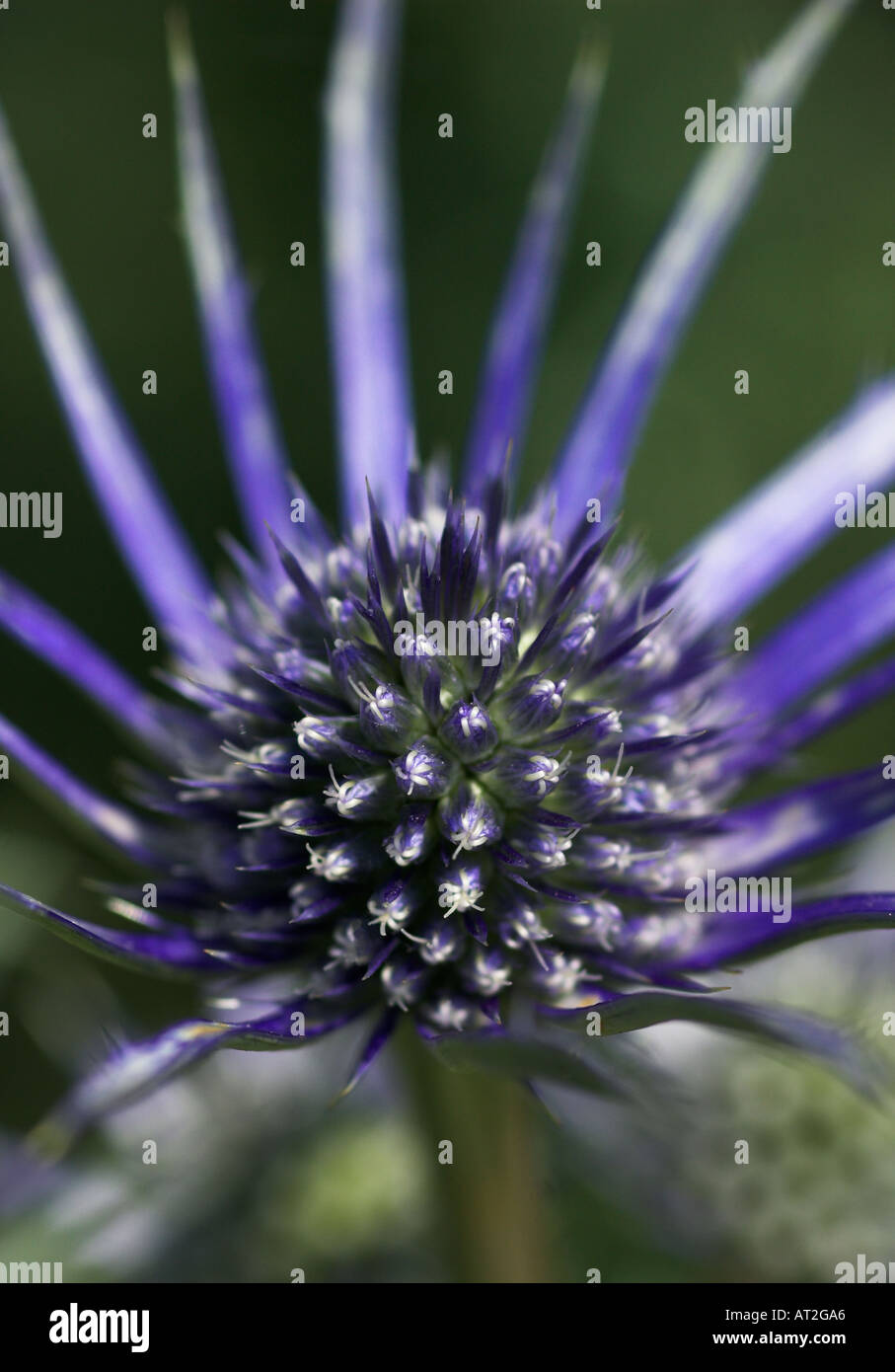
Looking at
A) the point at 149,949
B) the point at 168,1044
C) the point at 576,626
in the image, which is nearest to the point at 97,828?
the point at 149,949

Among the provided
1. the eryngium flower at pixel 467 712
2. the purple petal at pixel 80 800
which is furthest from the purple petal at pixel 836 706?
the purple petal at pixel 80 800

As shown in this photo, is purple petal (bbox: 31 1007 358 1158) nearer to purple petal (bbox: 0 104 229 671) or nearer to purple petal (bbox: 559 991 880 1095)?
purple petal (bbox: 559 991 880 1095)

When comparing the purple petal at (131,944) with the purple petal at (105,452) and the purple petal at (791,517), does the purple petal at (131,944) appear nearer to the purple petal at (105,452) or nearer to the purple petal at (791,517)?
the purple petal at (105,452)

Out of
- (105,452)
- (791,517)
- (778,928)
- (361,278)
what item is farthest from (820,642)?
(105,452)

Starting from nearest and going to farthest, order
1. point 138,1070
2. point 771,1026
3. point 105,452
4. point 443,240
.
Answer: point 771,1026 < point 138,1070 < point 105,452 < point 443,240

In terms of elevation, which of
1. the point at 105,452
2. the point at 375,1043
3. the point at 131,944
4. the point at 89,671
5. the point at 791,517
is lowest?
the point at 375,1043

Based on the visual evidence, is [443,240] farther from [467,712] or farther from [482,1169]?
[482,1169]

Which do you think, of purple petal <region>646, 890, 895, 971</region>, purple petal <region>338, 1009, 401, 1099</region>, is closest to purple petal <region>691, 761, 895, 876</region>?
purple petal <region>646, 890, 895, 971</region>
